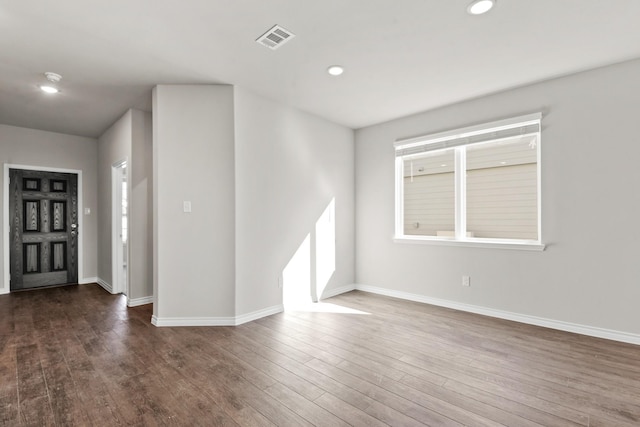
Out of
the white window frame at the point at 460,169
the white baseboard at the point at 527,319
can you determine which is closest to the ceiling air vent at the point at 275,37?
the white window frame at the point at 460,169

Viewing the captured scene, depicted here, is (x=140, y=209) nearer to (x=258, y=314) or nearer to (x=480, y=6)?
(x=258, y=314)

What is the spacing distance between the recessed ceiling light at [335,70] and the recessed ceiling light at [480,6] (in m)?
1.23

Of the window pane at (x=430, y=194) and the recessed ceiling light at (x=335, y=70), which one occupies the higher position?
the recessed ceiling light at (x=335, y=70)

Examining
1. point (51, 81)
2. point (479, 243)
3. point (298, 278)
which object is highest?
point (51, 81)

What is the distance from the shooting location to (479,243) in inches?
152

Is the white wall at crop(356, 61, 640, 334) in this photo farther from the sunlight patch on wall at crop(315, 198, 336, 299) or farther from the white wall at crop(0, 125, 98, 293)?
the white wall at crop(0, 125, 98, 293)

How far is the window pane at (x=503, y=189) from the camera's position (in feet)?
11.7

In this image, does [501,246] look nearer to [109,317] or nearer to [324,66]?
[324,66]

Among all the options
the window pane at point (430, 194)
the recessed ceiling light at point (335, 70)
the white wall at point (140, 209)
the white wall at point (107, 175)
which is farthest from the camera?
the white wall at point (107, 175)

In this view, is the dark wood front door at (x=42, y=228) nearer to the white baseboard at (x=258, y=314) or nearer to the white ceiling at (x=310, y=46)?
the white ceiling at (x=310, y=46)

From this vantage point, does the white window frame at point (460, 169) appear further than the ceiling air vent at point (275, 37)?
Yes

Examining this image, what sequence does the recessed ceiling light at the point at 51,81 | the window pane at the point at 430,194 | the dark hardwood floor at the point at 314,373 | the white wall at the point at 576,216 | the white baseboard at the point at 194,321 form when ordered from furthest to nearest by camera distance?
the window pane at the point at 430,194
the white baseboard at the point at 194,321
the recessed ceiling light at the point at 51,81
the white wall at the point at 576,216
the dark hardwood floor at the point at 314,373

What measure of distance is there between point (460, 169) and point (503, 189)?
0.58 m

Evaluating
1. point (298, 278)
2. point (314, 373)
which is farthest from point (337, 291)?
point (314, 373)
